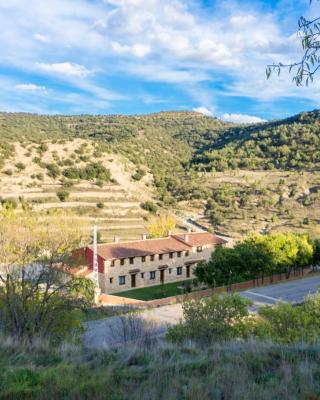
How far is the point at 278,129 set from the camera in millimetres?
103688

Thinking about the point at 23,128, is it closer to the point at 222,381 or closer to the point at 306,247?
the point at 306,247

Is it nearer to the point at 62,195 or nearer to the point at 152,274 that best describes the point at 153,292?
the point at 152,274

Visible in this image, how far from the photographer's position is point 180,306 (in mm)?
30484

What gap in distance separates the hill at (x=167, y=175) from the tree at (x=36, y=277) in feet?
122

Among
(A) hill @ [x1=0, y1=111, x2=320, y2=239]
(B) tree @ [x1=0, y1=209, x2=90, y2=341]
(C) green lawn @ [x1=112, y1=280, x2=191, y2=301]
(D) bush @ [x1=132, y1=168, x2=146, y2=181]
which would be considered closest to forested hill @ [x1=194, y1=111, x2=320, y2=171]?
(A) hill @ [x1=0, y1=111, x2=320, y2=239]

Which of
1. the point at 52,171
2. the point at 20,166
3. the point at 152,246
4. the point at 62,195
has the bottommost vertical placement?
the point at 152,246

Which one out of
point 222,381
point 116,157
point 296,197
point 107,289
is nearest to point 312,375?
point 222,381

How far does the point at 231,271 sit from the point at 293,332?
2041cm

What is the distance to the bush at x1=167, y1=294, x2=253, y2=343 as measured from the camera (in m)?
15.7

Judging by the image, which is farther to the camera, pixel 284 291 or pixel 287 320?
pixel 284 291

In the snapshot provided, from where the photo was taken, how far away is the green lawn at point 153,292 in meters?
36.3

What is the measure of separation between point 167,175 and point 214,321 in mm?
73037

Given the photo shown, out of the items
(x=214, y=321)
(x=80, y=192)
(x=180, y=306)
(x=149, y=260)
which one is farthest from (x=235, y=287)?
(x=80, y=192)

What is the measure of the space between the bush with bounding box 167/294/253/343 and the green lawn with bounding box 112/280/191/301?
60.4 feet
